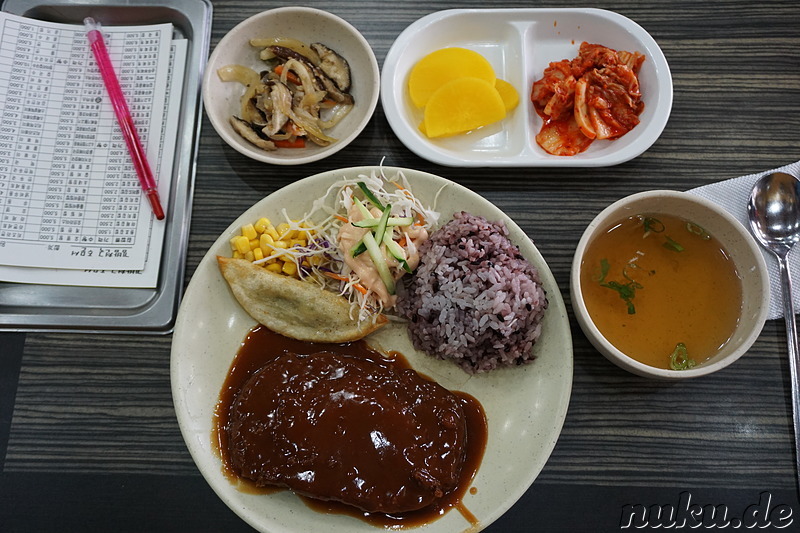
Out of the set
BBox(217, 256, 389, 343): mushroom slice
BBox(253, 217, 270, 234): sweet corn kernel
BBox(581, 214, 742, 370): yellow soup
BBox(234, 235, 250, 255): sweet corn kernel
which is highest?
BBox(581, 214, 742, 370): yellow soup

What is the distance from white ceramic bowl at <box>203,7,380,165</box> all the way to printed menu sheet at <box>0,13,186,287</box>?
0.28 metres

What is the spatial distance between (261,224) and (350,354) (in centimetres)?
65

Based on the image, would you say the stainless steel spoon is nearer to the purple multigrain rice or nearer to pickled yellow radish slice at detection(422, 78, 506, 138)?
the purple multigrain rice

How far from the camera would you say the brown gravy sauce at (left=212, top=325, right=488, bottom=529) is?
1942 millimetres

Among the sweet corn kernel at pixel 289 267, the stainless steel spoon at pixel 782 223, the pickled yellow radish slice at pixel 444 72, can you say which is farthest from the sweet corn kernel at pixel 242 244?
the stainless steel spoon at pixel 782 223

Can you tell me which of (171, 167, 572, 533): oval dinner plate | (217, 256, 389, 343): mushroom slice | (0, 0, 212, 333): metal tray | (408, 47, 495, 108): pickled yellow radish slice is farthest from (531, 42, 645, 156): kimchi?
(0, 0, 212, 333): metal tray

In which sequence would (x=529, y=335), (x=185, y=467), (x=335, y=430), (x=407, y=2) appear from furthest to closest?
1. (x=407, y=2)
2. (x=185, y=467)
3. (x=529, y=335)
4. (x=335, y=430)

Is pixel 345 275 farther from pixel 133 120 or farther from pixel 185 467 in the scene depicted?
pixel 133 120

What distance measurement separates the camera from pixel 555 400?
2.01 metres

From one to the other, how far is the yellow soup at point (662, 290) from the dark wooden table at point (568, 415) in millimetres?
209

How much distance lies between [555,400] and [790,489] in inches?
41.7

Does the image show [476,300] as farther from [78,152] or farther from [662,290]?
[78,152]

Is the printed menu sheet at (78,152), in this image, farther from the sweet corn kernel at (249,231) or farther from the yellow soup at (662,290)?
the yellow soup at (662,290)

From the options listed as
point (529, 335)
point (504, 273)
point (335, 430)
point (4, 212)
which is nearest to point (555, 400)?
point (529, 335)
